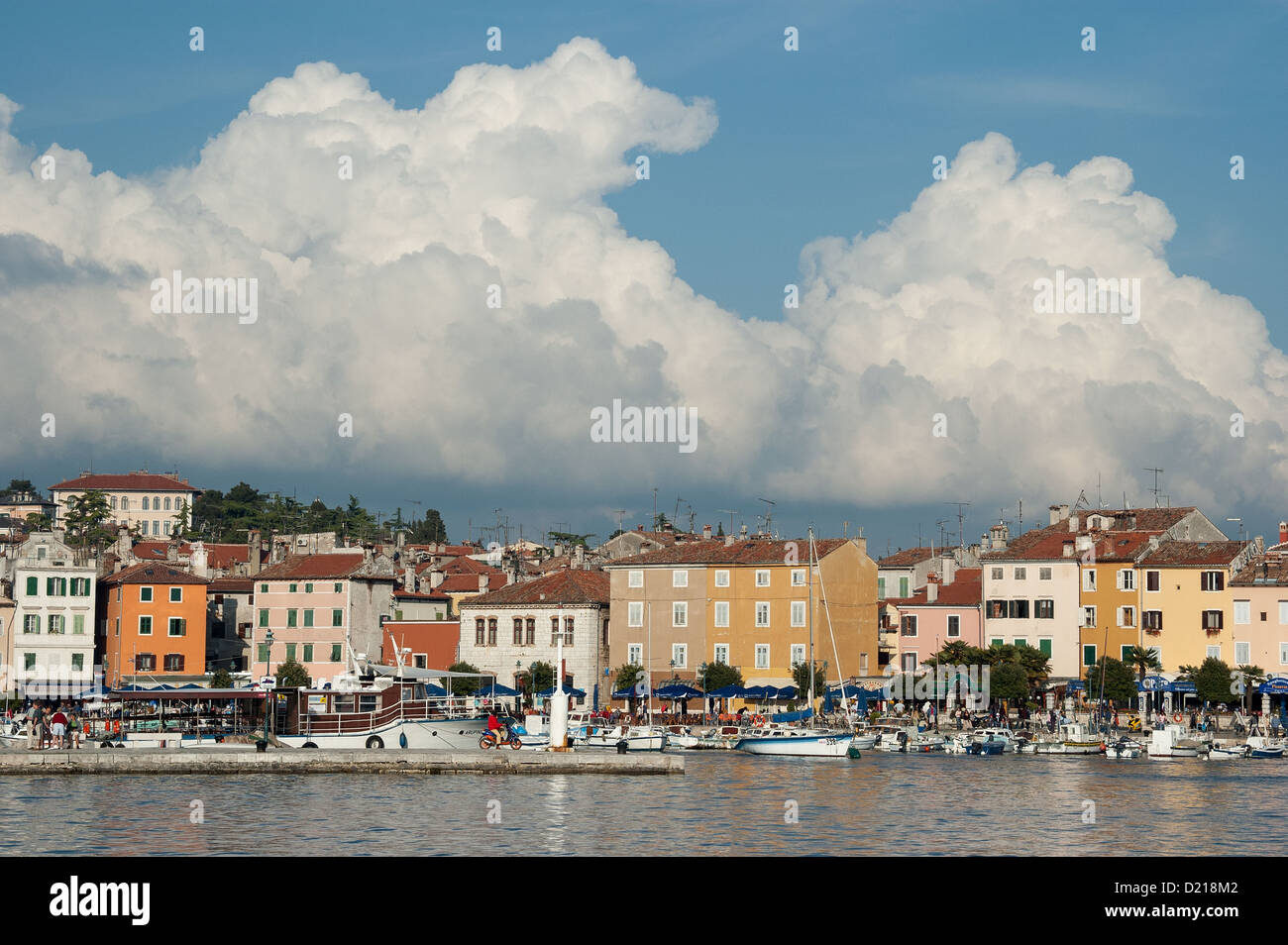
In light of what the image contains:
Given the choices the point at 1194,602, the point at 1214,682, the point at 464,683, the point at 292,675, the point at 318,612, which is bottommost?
the point at 464,683

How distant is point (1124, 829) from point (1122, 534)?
182 ft

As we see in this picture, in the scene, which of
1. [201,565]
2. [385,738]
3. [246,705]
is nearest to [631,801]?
[385,738]

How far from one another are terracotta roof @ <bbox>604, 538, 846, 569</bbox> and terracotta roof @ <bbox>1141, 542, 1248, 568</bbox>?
18.1 m

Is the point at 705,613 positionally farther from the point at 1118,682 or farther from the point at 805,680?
the point at 1118,682

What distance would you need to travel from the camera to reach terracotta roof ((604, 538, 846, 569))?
92.6 metres

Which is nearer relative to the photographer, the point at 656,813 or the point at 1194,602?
the point at 656,813

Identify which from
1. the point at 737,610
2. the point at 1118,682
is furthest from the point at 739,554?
the point at 1118,682

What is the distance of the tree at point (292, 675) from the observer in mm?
93688

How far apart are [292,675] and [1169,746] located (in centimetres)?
5073

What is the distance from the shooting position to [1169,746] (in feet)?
231

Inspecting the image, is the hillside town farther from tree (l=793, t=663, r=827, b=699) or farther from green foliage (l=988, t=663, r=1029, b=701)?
green foliage (l=988, t=663, r=1029, b=701)

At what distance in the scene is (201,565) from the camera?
10588 cm

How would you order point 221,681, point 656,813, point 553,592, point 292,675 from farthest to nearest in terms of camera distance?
point 553,592, point 292,675, point 221,681, point 656,813
